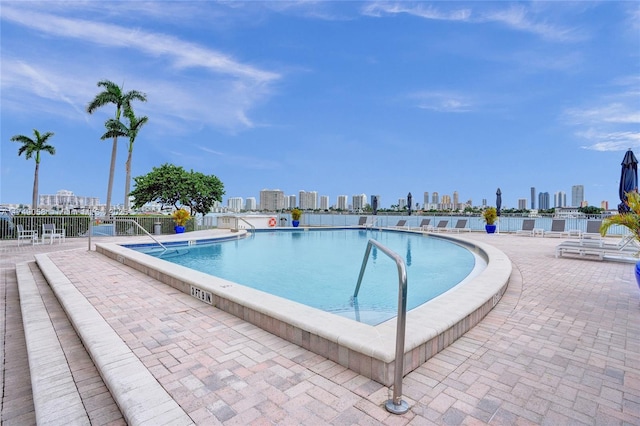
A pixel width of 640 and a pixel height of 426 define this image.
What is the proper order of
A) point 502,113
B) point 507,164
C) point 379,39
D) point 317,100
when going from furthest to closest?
point 507,164 < point 317,100 < point 502,113 < point 379,39

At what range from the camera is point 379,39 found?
19.9 metres

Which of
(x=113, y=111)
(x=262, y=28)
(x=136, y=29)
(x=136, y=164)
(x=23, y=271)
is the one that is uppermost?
(x=262, y=28)

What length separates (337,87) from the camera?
88.1ft

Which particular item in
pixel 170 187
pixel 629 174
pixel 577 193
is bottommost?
pixel 629 174

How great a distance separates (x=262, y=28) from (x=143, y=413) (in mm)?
19726

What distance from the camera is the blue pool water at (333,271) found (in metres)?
4.76

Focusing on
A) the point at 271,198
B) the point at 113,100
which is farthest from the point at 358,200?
the point at 113,100

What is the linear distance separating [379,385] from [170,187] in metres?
25.3

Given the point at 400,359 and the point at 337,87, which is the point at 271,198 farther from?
the point at 400,359

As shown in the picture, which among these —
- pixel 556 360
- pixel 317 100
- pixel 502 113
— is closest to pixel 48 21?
pixel 556 360

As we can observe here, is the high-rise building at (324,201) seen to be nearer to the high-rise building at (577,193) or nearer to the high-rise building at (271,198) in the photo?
the high-rise building at (271,198)

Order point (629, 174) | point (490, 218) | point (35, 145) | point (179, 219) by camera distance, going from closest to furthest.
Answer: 1. point (629, 174)
2. point (179, 219)
3. point (490, 218)
4. point (35, 145)

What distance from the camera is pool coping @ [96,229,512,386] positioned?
2.21 metres

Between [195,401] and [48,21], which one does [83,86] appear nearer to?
[48,21]
